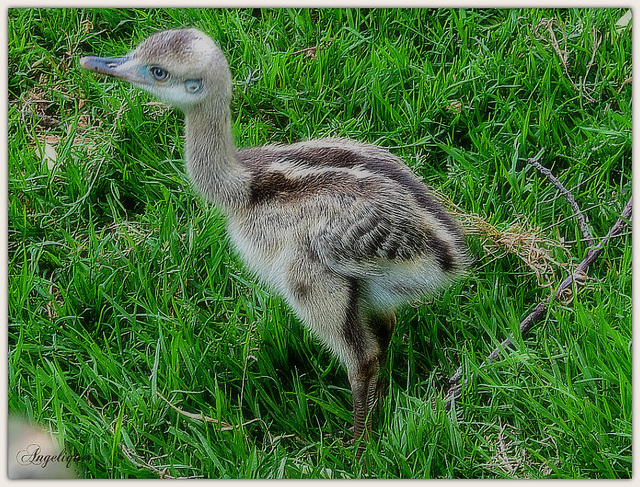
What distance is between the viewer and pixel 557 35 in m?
3.57

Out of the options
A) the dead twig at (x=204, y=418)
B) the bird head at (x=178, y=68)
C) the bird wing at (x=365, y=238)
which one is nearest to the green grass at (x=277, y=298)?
the dead twig at (x=204, y=418)

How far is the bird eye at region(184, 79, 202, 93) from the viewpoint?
93.7 inches

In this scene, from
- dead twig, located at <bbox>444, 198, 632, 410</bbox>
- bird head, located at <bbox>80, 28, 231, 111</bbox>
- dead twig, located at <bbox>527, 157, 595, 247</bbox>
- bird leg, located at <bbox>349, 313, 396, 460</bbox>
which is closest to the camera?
bird head, located at <bbox>80, 28, 231, 111</bbox>

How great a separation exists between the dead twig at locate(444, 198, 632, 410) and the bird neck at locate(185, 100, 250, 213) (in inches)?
30.7

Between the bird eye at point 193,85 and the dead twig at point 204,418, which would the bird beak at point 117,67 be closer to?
the bird eye at point 193,85

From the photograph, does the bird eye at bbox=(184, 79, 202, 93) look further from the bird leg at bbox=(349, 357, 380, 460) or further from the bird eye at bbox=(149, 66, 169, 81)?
the bird leg at bbox=(349, 357, 380, 460)

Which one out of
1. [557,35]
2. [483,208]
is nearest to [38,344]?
[483,208]

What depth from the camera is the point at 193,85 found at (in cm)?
238

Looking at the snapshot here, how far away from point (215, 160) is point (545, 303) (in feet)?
3.49

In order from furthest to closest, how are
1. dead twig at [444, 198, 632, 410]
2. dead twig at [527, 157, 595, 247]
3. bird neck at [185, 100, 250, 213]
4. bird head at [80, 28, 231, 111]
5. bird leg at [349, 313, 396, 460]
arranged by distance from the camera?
dead twig at [527, 157, 595, 247] < dead twig at [444, 198, 632, 410] < bird leg at [349, 313, 396, 460] < bird neck at [185, 100, 250, 213] < bird head at [80, 28, 231, 111]

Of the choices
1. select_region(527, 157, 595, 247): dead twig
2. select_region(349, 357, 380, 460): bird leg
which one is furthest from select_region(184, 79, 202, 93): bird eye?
select_region(527, 157, 595, 247): dead twig

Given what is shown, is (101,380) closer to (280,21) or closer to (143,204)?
(143,204)

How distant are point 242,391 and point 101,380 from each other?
397mm

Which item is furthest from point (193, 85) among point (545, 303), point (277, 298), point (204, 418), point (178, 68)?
point (545, 303)
